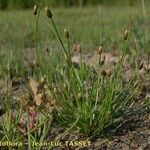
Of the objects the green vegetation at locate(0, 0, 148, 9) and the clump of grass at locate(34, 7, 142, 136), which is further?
the green vegetation at locate(0, 0, 148, 9)

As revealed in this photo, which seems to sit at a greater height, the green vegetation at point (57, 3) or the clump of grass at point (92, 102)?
the clump of grass at point (92, 102)

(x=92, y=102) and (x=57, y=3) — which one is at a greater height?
(x=92, y=102)

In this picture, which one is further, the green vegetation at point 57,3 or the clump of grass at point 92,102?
the green vegetation at point 57,3

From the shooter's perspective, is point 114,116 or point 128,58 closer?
point 114,116

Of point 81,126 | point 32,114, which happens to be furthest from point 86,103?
point 32,114

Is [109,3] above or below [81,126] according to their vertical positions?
below

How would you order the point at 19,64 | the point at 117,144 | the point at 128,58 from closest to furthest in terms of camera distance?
1. the point at 117,144
2. the point at 19,64
3. the point at 128,58

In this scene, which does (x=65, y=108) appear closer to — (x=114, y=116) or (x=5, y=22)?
(x=114, y=116)

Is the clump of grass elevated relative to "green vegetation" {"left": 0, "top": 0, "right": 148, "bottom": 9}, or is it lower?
elevated

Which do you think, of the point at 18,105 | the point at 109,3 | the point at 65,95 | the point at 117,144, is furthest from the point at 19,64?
the point at 109,3

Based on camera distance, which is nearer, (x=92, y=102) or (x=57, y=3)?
(x=92, y=102)

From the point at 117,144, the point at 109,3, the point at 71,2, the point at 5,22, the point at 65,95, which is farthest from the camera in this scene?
the point at 71,2
